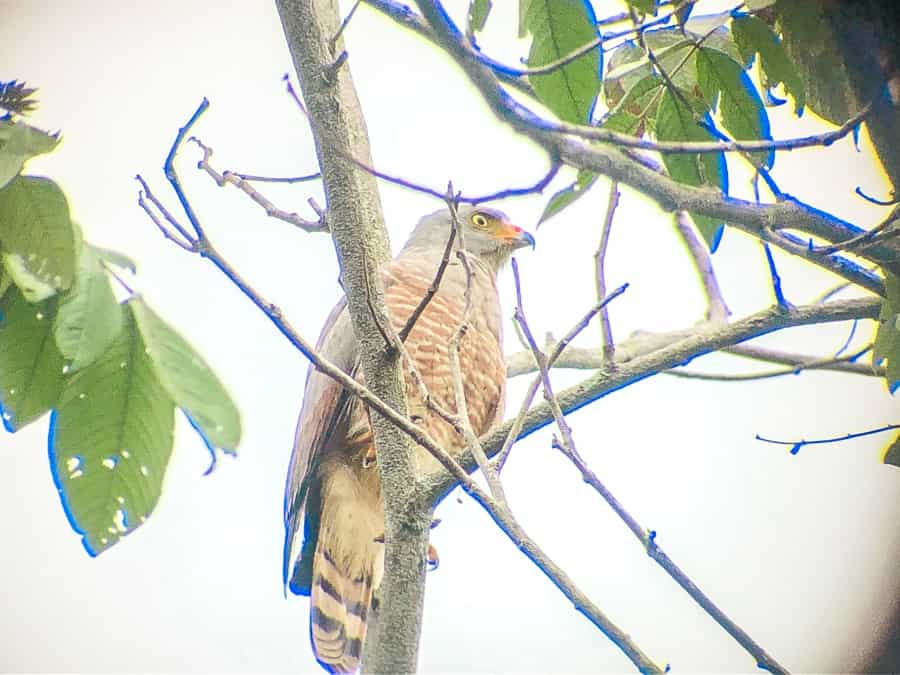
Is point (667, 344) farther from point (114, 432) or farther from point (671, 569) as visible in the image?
point (114, 432)

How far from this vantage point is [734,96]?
200cm

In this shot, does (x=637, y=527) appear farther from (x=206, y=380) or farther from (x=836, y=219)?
(x=206, y=380)

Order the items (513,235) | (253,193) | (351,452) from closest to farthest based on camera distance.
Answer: (253,193) < (351,452) < (513,235)

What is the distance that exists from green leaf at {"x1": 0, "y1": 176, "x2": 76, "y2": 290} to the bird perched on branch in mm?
2318

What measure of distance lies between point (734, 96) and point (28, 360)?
4.79 feet

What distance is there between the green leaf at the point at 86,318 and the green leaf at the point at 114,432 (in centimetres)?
2

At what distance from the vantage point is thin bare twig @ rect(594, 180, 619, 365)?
2.08 meters

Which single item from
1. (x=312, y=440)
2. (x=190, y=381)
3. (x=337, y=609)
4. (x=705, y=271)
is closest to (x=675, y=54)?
(x=190, y=381)

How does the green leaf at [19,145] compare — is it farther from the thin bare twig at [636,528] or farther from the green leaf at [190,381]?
the thin bare twig at [636,528]

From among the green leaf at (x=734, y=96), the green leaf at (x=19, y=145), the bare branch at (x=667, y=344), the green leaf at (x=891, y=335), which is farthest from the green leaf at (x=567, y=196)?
the green leaf at (x=19, y=145)

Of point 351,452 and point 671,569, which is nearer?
point 671,569

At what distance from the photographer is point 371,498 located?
12.6 ft

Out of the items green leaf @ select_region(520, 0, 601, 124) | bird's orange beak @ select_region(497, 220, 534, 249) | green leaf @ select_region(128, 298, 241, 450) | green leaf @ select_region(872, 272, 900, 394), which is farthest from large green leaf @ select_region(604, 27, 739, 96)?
bird's orange beak @ select_region(497, 220, 534, 249)

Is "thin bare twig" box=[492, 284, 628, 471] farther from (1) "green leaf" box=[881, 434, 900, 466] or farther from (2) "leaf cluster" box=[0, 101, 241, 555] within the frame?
(2) "leaf cluster" box=[0, 101, 241, 555]
